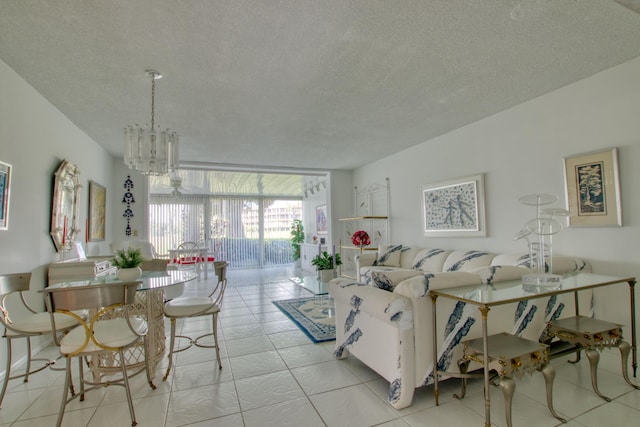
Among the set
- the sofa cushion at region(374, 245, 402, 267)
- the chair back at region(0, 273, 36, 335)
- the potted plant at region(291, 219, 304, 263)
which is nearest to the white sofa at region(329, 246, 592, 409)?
the chair back at region(0, 273, 36, 335)

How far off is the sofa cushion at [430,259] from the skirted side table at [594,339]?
198 centimetres

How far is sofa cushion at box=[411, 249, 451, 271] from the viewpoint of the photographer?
421 centimetres

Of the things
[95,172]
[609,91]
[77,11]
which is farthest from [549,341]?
[95,172]

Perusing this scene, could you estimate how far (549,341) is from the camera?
7.82 feet

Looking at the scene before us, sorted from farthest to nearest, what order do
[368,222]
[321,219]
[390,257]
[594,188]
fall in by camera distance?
[321,219] → [368,222] → [390,257] → [594,188]

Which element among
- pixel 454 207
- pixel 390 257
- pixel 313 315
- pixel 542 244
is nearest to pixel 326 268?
pixel 390 257

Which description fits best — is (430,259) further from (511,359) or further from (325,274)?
(511,359)

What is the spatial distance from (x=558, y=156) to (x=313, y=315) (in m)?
3.18

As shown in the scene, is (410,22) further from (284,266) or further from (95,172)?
(284,266)

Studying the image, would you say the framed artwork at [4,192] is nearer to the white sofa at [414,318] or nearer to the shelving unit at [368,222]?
the white sofa at [414,318]

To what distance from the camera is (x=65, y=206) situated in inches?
135

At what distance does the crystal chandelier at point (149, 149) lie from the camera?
8.31ft

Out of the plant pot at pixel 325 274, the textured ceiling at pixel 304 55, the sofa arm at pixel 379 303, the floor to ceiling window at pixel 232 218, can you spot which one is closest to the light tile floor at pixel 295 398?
the sofa arm at pixel 379 303

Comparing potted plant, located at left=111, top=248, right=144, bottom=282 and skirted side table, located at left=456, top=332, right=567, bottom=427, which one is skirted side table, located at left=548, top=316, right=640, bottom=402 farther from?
potted plant, located at left=111, top=248, right=144, bottom=282
